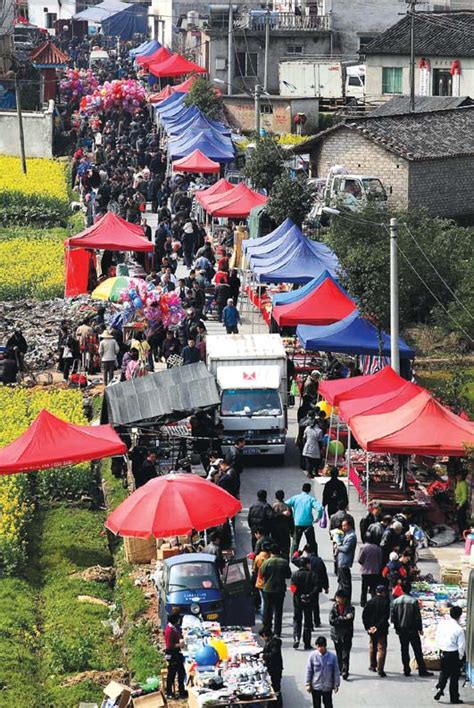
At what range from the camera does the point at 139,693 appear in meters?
20.7

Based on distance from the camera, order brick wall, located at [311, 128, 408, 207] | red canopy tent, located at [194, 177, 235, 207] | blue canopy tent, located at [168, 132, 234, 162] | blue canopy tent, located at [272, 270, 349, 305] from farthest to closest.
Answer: blue canopy tent, located at [168, 132, 234, 162]
brick wall, located at [311, 128, 408, 207]
red canopy tent, located at [194, 177, 235, 207]
blue canopy tent, located at [272, 270, 349, 305]

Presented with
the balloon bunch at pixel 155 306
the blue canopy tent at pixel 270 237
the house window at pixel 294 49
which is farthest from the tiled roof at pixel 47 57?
the balloon bunch at pixel 155 306

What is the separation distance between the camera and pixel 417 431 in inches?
1061

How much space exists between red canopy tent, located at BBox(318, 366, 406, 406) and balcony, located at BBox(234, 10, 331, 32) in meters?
57.7

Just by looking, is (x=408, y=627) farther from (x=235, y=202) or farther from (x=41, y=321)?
(x=235, y=202)

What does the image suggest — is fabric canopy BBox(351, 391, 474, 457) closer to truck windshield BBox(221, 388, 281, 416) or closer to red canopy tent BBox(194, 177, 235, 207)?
truck windshield BBox(221, 388, 281, 416)

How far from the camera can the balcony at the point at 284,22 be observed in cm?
8700

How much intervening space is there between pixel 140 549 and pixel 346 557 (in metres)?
3.69

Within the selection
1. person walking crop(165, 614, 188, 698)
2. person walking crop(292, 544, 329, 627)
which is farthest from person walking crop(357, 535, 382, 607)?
person walking crop(165, 614, 188, 698)

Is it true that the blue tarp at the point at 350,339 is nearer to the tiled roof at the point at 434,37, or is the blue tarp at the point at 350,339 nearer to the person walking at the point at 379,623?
the person walking at the point at 379,623

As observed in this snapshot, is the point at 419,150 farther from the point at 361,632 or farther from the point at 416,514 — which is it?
the point at 361,632

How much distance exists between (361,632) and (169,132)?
42.7 m

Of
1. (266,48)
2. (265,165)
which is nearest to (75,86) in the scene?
(266,48)

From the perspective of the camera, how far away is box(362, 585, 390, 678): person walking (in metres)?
21.4
